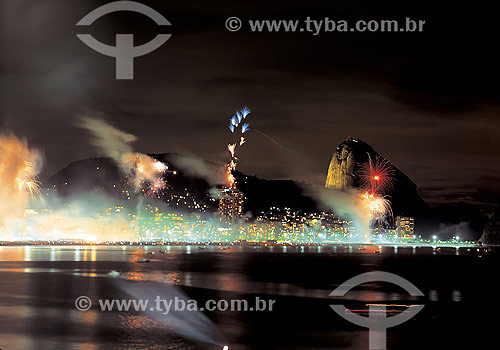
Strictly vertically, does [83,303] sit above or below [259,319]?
above

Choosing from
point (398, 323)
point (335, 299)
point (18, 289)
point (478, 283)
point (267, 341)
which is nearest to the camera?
point (267, 341)

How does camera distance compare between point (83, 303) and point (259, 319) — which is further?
point (83, 303)

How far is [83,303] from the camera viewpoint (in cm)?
4859

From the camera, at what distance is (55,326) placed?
120ft

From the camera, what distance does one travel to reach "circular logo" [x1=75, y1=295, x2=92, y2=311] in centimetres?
4525

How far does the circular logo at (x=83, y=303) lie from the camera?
45.2 metres

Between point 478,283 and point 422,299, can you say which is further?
point 478,283

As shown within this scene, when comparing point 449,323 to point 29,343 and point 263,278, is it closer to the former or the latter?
point 29,343

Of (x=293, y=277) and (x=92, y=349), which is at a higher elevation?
(x=293, y=277)

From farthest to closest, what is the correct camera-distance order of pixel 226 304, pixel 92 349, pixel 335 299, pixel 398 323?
1. pixel 335 299
2. pixel 226 304
3. pixel 398 323
4. pixel 92 349

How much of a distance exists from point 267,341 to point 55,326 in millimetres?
12913

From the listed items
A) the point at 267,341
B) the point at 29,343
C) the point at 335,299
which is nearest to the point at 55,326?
the point at 29,343

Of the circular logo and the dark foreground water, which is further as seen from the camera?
the circular logo

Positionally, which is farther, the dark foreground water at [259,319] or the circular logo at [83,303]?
the circular logo at [83,303]
